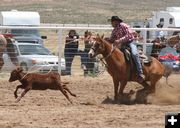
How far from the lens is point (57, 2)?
2852 inches

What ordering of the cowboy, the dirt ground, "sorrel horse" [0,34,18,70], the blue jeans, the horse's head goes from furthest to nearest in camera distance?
1. "sorrel horse" [0,34,18,70]
2. the blue jeans
3. the cowboy
4. the horse's head
5. the dirt ground

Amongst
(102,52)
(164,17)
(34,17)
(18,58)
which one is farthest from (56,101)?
(164,17)

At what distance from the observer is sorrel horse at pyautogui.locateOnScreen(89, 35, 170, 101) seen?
40.5 feet

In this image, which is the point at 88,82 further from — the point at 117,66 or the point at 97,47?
the point at 97,47

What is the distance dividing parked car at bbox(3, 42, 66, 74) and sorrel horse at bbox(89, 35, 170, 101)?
4118mm

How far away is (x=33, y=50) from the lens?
18.2 meters

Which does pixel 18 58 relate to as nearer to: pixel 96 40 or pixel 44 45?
pixel 44 45

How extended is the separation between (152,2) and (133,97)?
61.6 metres

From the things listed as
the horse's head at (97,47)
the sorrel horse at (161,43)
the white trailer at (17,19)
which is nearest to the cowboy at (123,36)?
the horse's head at (97,47)

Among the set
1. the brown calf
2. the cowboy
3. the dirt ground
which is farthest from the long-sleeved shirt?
the brown calf

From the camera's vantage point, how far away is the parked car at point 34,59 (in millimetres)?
17156

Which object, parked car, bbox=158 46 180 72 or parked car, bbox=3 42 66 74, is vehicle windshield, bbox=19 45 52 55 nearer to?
parked car, bbox=3 42 66 74

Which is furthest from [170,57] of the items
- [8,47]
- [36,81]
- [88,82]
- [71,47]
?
[36,81]

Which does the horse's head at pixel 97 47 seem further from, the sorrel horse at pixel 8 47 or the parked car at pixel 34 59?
the sorrel horse at pixel 8 47
